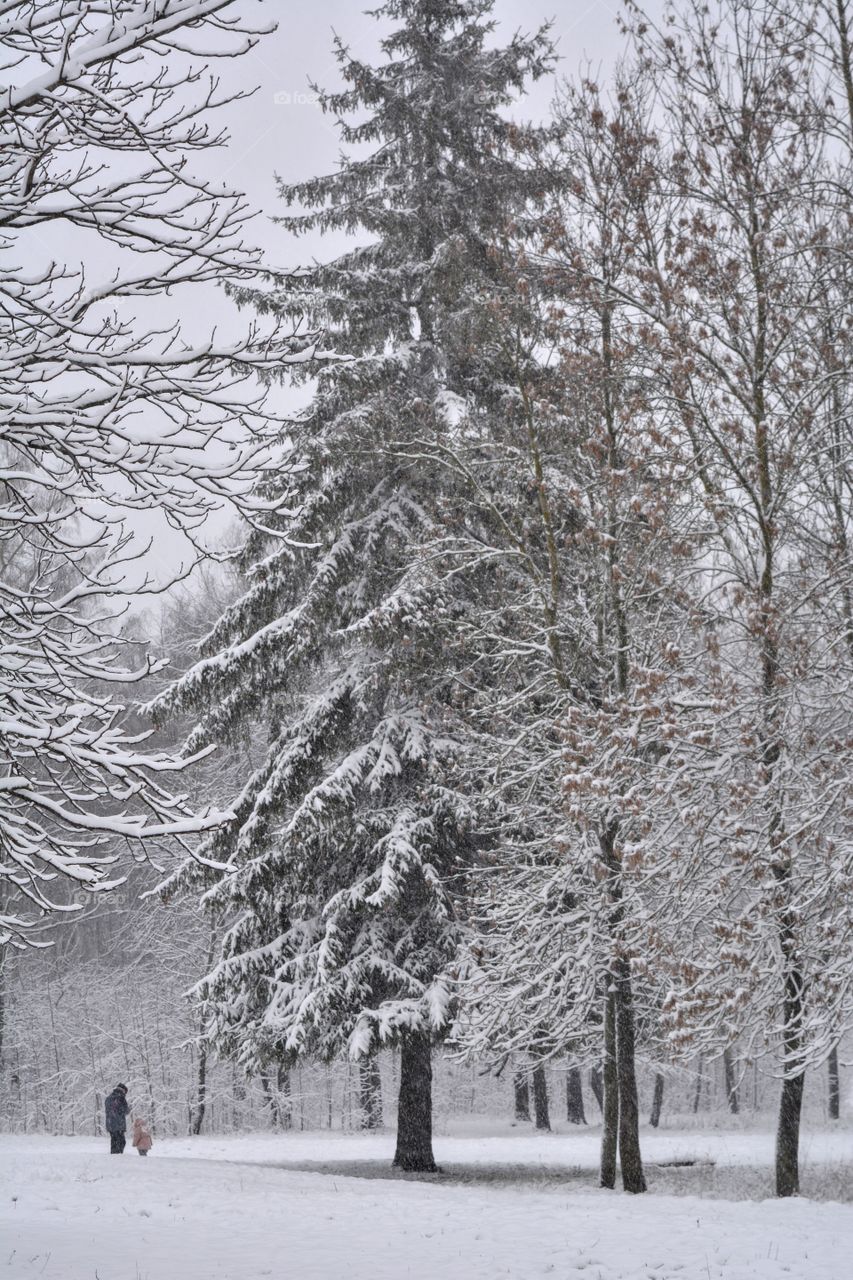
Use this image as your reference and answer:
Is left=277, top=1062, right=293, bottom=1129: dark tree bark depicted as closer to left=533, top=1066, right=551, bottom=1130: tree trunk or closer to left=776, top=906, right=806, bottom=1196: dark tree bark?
left=533, top=1066, right=551, bottom=1130: tree trunk

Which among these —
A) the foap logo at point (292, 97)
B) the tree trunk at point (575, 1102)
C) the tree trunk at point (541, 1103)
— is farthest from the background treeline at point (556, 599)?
the tree trunk at point (575, 1102)

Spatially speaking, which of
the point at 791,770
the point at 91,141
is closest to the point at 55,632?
the point at 91,141

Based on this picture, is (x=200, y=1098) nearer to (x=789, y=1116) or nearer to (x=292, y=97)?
(x=789, y=1116)

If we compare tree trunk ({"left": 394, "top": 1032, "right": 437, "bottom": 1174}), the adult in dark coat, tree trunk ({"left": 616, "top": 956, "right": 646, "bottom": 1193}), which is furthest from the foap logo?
the adult in dark coat

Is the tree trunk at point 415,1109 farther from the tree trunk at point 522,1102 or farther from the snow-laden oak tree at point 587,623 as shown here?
the tree trunk at point 522,1102

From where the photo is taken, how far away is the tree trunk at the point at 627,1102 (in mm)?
11047

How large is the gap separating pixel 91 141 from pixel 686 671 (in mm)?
6252

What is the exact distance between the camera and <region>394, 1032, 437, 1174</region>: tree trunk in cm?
1308

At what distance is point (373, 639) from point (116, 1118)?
958 centimetres

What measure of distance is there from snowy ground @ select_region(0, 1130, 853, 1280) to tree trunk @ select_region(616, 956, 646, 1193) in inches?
17.6

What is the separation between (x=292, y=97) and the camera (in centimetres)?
1031

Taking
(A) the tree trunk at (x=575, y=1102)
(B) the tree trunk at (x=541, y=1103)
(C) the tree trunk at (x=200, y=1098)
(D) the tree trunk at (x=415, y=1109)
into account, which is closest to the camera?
(D) the tree trunk at (x=415, y=1109)

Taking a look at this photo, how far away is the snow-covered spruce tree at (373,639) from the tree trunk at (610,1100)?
1.91 m

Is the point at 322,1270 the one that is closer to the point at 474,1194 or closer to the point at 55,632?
the point at 474,1194
